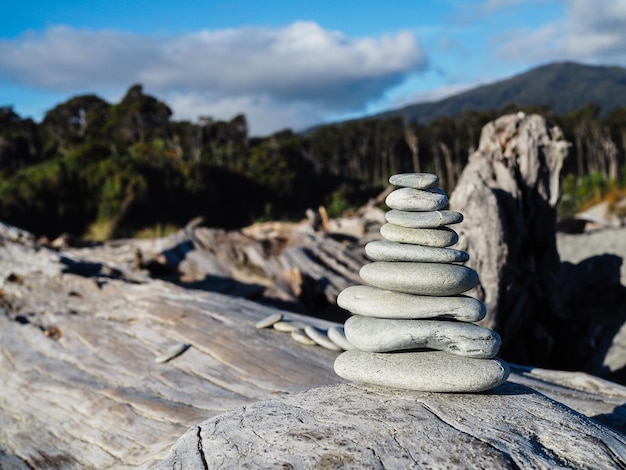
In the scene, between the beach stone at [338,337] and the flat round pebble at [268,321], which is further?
the flat round pebble at [268,321]

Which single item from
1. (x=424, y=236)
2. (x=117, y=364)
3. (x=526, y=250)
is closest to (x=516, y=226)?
(x=526, y=250)

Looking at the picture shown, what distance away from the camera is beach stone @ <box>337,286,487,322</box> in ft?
11.0

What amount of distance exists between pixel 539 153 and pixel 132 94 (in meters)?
47.1

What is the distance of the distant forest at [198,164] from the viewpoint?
2403 cm

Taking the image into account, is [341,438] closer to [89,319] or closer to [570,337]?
[89,319]

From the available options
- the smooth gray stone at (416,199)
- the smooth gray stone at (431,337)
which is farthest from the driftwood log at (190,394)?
the smooth gray stone at (416,199)

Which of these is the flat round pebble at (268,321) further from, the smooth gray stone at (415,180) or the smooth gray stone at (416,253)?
the smooth gray stone at (415,180)

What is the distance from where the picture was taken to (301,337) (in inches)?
203

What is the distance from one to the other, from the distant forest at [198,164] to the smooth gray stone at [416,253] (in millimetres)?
13125

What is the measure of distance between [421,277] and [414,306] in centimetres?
17

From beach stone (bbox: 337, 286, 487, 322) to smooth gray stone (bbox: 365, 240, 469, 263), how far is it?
21 centimetres

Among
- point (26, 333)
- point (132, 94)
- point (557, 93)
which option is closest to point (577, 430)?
point (26, 333)

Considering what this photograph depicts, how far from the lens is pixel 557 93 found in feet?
621

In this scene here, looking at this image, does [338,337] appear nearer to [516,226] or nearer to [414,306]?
[414,306]
